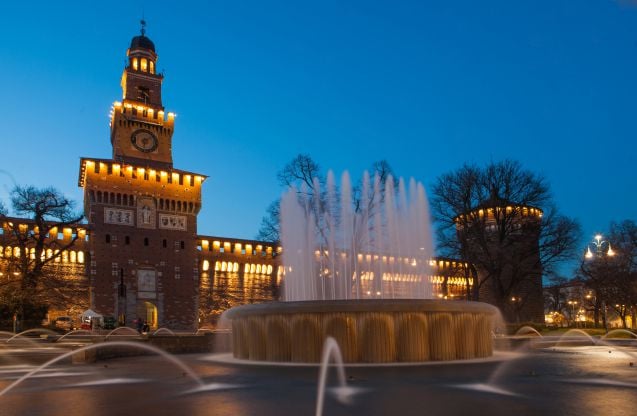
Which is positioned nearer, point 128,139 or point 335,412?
point 335,412

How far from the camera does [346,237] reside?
27188 millimetres

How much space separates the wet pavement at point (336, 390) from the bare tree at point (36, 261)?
1019 inches

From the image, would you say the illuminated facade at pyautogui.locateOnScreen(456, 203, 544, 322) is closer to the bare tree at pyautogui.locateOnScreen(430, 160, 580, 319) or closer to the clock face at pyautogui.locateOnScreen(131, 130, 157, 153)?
the bare tree at pyautogui.locateOnScreen(430, 160, 580, 319)

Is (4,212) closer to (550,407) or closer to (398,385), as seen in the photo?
(398,385)

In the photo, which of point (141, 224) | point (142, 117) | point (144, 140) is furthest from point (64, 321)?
point (142, 117)

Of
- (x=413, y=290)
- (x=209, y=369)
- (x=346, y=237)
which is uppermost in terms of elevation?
(x=346, y=237)

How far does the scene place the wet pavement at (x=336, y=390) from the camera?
6566mm

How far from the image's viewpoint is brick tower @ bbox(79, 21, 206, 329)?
4672 cm

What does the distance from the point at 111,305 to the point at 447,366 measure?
131 feet

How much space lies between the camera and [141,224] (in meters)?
49.1

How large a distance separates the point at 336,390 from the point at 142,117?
4986cm

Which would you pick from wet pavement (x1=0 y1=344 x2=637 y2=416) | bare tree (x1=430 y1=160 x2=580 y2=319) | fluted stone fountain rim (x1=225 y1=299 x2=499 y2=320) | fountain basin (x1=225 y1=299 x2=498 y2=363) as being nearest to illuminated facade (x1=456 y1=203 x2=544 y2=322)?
bare tree (x1=430 y1=160 x2=580 y2=319)

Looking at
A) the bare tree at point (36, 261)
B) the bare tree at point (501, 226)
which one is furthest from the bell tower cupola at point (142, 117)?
the bare tree at point (501, 226)

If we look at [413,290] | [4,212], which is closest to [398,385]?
[413,290]
